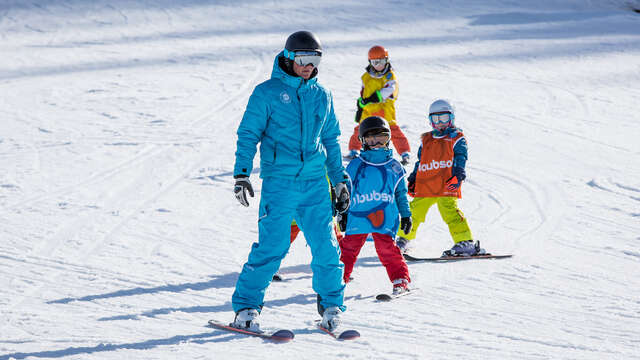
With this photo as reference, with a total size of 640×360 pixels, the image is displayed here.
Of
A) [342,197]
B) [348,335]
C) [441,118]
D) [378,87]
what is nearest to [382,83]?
[378,87]

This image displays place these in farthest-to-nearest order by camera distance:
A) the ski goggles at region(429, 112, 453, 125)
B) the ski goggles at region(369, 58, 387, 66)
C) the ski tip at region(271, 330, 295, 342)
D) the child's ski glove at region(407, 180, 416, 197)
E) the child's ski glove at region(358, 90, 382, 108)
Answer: the child's ski glove at region(358, 90, 382, 108) < the ski goggles at region(369, 58, 387, 66) < the child's ski glove at region(407, 180, 416, 197) < the ski goggles at region(429, 112, 453, 125) < the ski tip at region(271, 330, 295, 342)

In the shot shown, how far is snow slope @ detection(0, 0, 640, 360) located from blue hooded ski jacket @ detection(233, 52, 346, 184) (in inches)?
39.7

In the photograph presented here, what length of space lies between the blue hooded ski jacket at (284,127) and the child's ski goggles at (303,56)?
70 millimetres

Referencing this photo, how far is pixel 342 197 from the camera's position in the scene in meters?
4.39

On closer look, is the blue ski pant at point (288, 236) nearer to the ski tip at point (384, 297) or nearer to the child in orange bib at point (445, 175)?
the ski tip at point (384, 297)

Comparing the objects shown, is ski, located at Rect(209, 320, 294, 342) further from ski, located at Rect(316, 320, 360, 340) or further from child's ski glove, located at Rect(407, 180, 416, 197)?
child's ski glove, located at Rect(407, 180, 416, 197)

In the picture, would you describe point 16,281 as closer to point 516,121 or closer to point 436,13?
point 516,121

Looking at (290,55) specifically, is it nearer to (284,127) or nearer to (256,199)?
(284,127)

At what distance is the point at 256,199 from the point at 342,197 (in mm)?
3693

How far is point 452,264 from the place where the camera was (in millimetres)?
5887

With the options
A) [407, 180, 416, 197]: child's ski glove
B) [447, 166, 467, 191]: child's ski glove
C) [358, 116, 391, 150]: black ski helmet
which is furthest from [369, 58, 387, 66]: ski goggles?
[358, 116, 391, 150]: black ski helmet

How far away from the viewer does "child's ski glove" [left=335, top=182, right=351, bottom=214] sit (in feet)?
14.4

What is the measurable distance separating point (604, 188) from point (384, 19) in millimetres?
13993

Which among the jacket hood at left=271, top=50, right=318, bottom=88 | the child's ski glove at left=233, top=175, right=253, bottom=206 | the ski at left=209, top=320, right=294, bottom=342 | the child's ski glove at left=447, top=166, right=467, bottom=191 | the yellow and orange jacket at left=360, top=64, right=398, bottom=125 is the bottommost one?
the ski at left=209, top=320, right=294, bottom=342
